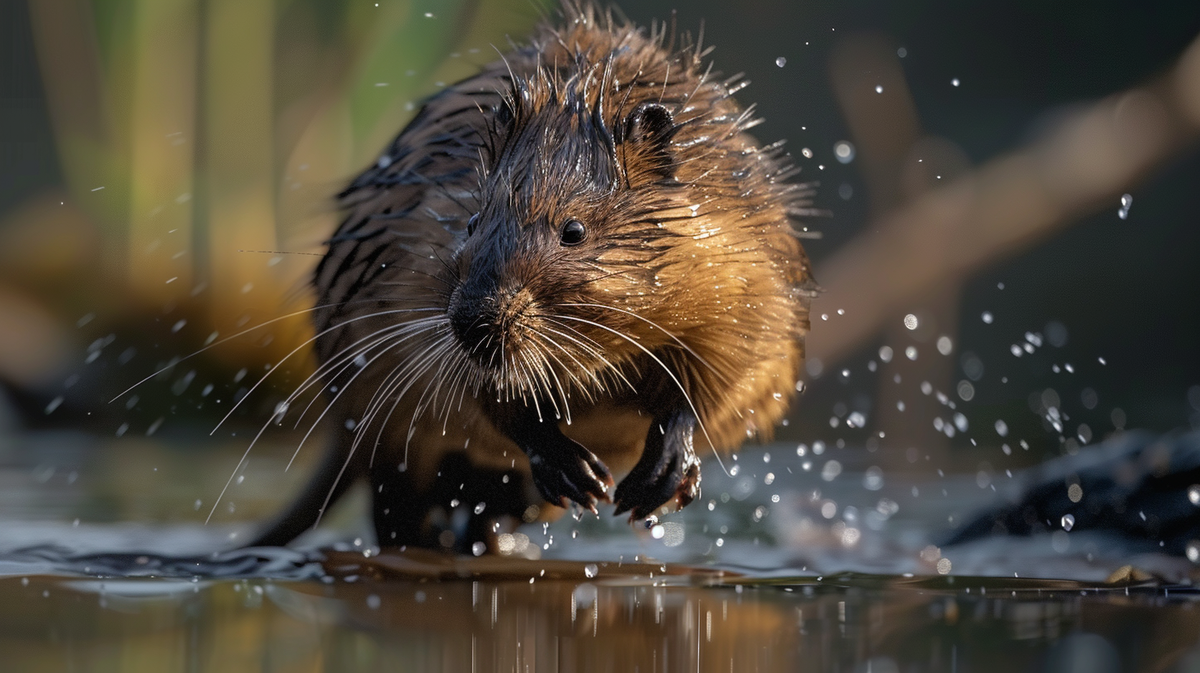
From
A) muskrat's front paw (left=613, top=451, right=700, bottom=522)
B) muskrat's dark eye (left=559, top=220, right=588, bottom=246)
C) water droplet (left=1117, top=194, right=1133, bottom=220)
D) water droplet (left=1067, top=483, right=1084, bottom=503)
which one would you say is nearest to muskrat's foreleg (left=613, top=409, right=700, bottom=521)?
muskrat's front paw (left=613, top=451, right=700, bottom=522)

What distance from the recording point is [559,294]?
2.07m

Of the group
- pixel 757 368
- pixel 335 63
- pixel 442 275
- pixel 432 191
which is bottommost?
pixel 757 368

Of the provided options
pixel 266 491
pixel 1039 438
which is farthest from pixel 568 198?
pixel 1039 438

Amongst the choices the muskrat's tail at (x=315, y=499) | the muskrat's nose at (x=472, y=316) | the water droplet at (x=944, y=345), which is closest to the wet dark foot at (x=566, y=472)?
the muskrat's nose at (x=472, y=316)

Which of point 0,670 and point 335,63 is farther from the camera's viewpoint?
point 335,63

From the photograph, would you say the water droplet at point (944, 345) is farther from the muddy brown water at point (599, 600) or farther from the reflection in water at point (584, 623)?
the reflection in water at point (584, 623)

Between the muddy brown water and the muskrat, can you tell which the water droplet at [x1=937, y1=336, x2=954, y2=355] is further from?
the muskrat

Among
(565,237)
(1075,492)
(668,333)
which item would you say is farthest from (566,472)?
(1075,492)

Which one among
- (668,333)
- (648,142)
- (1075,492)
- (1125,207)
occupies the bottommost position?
(1075,492)

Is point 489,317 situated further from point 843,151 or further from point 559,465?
point 843,151

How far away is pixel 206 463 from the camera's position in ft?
15.8

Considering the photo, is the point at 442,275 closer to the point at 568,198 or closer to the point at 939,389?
the point at 568,198

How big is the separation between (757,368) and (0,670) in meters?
1.53

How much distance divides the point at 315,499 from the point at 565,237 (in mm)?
971
